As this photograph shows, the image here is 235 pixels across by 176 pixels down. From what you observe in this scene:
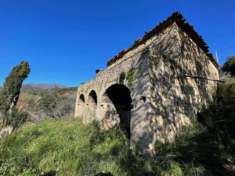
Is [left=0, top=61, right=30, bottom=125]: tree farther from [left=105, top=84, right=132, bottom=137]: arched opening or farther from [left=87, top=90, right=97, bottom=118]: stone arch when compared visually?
[left=105, top=84, right=132, bottom=137]: arched opening

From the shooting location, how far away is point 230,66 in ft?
46.7

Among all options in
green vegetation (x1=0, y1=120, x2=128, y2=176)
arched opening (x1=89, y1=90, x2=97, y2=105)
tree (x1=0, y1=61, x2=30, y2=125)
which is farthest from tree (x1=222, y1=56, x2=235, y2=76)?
tree (x1=0, y1=61, x2=30, y2=125)

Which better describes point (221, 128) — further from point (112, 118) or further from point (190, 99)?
point (112, 118)

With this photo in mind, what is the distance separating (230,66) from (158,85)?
35.3ft

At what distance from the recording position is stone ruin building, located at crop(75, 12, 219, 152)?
607cm

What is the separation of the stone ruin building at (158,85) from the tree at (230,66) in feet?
11.9

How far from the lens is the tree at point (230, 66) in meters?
14.0

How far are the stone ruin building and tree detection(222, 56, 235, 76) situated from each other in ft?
11.9

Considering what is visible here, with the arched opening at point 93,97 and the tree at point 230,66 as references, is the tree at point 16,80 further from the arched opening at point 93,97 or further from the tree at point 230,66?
the tree at point 230,66

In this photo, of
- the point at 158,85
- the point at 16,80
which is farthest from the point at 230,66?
the point at 16,80

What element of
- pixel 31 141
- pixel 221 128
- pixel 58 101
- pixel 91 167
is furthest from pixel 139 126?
pixel 58 101

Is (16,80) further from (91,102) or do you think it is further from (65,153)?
(65,153)

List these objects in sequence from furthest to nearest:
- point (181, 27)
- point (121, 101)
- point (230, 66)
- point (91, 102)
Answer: point (230, 66), point (91, 102), point (121, 101), point (181, 27)

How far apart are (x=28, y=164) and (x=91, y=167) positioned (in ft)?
5.11
